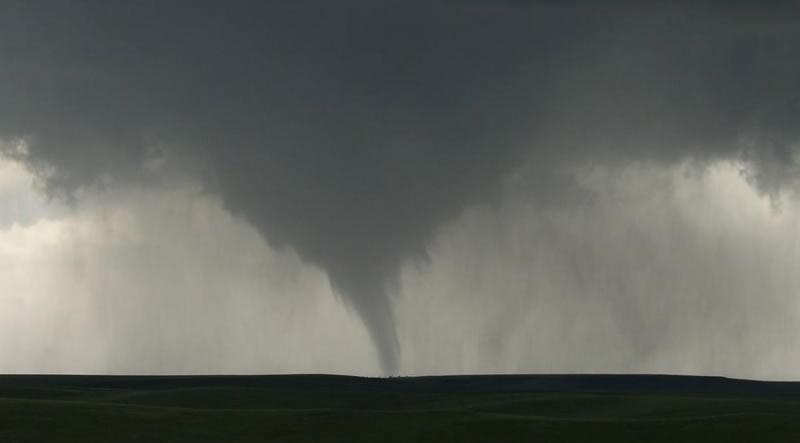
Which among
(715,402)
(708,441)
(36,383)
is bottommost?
(708,441)

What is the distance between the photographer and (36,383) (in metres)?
94.6

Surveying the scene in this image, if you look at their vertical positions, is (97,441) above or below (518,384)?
below

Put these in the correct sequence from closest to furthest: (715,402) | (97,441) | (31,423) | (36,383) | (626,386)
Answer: (97,441)
(31,423)
(715,402)
(36,383)
(626,386)

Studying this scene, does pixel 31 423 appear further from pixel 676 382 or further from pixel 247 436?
pixel 676 382

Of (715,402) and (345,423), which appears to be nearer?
(345,423)

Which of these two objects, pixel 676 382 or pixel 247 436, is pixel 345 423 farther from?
pixel 676 382

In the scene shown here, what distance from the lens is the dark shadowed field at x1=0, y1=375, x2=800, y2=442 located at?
4909 cm

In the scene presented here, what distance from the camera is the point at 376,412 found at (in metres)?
57.1

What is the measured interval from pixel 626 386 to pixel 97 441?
64109 millimetres

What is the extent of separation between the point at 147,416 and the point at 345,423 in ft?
29.7

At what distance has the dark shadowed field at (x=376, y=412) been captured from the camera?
161 feet

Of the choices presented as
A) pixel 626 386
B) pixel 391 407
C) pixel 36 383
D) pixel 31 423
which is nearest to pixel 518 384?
pixel 626 386

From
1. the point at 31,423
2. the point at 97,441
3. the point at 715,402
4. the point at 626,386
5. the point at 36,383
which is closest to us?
the point at 97,441

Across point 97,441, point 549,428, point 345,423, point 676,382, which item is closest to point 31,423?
point 97,441
